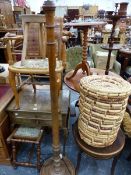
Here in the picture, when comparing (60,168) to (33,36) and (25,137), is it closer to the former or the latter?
(25,137)

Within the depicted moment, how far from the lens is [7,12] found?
4.11 m

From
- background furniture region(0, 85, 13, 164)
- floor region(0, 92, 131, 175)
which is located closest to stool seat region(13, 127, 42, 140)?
background furniture region(0, 85, 13, 164)

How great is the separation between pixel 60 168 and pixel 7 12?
3.96m

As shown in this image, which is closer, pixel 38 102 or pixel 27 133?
pixel 27 133

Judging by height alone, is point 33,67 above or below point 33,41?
below

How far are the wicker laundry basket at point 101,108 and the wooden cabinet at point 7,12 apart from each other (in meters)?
3.60

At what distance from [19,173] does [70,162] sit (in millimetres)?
502

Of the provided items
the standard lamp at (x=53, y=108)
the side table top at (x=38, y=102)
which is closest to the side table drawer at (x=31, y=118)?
the side table top at (x=38, y=102)

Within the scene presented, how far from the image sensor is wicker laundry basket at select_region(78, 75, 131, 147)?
3.33 feet

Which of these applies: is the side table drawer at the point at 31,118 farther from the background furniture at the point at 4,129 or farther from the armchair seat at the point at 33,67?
the armchair seat at the point at 33,67

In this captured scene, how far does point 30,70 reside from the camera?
1463mm

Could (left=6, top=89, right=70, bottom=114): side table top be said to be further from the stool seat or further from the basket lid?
the basket lid

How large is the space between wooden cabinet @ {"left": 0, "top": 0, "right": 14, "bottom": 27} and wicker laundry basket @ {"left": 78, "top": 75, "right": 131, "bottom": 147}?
142 inches

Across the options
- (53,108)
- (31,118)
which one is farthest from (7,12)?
(53,108)
